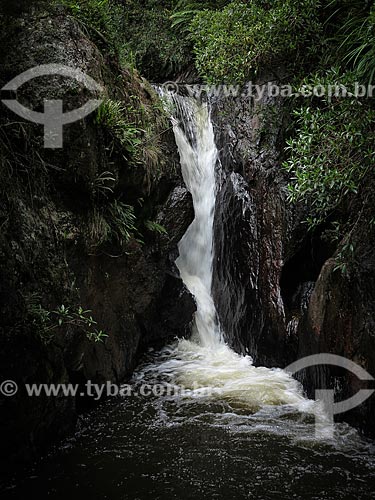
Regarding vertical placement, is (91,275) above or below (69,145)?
below

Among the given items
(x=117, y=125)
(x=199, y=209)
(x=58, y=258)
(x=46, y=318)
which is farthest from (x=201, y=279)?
(x=46, y=318)

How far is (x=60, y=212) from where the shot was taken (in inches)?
180

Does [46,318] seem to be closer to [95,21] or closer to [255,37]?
[95,21]

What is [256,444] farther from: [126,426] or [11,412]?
[11,412]

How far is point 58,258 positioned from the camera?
4.31 meters

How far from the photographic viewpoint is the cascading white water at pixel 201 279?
6422 millimetres

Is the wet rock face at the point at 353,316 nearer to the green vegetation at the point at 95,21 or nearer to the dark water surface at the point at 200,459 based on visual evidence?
the dark water surface at the point at 200,459

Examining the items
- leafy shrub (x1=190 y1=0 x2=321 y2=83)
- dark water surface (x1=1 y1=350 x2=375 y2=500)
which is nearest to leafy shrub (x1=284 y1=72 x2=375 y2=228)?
leafy shrub (x1=190 y1=0 x2=321 y2=83)

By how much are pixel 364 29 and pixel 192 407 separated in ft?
16.1

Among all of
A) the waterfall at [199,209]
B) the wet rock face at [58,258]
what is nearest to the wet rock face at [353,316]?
the wet rock face at [58,258]

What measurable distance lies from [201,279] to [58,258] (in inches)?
180

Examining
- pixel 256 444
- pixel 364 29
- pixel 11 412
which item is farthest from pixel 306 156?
pixel 11 412

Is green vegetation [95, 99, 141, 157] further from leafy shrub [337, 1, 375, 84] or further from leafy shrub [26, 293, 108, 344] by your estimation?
leafy shrub [337, 1, 375, 84]

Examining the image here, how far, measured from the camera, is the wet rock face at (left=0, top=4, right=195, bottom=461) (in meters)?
3.66
